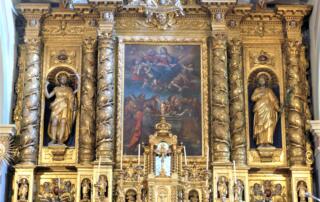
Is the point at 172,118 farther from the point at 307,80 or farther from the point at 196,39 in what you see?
the point at 307,80

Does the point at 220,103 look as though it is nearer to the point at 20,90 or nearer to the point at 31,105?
the point at 31,105

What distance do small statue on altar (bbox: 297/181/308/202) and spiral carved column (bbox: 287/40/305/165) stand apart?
502 mm

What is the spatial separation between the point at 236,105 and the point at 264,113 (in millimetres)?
699

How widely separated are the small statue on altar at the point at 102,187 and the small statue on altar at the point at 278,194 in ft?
12.8

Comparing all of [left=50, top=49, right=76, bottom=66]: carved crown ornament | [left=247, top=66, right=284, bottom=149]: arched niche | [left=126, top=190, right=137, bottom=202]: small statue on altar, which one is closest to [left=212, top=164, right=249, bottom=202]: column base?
[left=247, top=66, right=284, bottom=149]: arched niche

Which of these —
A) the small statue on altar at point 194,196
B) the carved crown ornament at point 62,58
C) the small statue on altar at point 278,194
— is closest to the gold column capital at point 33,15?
the carved crown ornament at point 62,58

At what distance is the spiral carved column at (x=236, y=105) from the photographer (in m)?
16.9

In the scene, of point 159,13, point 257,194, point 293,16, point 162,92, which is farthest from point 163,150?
point 293,16

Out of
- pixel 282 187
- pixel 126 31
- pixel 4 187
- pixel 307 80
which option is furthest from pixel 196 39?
pixel 4 187

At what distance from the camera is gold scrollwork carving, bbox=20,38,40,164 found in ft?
55.2

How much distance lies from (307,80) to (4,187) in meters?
7.74

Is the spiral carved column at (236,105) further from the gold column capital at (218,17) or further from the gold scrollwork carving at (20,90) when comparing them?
the gold scrollwork carving at (20,90)

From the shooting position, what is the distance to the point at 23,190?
645 inches

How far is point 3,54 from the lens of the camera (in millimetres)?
16984
